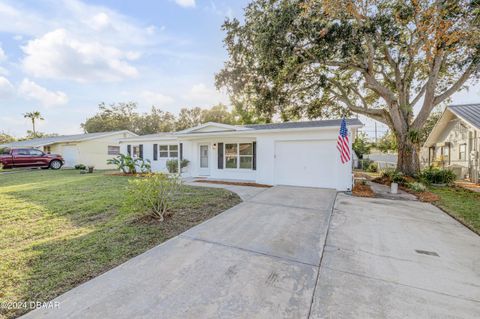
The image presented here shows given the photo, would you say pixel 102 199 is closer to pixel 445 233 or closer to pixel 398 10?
pixel 445 233

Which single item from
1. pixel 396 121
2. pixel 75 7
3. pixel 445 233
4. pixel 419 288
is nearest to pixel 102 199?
pixel 75 7

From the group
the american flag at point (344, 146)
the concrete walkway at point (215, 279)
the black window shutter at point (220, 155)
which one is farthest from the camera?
the black window shutter at point (220, 155)

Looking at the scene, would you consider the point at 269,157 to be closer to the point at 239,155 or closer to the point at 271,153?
the point at 271,153

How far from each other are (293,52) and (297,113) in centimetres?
624

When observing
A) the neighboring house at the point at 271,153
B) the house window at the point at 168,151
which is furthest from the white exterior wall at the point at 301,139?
the house window at the point at 168,151

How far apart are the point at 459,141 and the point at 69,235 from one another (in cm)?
1949

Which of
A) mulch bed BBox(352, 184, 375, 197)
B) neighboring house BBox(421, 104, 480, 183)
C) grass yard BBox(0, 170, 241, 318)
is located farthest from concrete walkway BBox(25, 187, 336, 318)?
neighboring house BBox(421, 104, 480, 183)

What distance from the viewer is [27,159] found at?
1677 centimetres

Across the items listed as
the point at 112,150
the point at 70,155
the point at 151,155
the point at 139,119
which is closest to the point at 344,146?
the point at 151,155

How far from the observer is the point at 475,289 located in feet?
8.45

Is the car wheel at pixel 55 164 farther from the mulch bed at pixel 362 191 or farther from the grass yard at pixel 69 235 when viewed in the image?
the mulch bed at pixel 362 191

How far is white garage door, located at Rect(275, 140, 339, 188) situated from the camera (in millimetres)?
9039

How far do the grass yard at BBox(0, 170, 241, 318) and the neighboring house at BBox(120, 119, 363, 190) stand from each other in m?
3.45

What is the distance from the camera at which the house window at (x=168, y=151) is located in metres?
14.0
